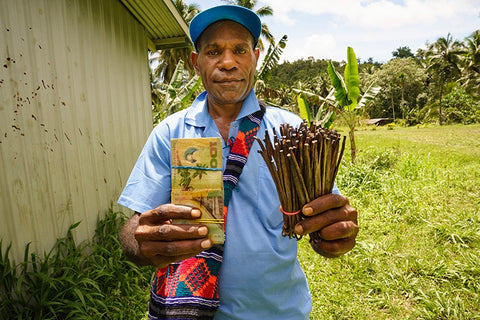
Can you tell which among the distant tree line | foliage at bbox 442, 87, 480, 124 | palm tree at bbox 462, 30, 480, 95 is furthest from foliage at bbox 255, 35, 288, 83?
palm tree at bbox 462, 30, 480, 95

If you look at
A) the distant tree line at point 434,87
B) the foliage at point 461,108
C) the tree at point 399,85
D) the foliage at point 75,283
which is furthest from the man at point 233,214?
the tree at point 399,85

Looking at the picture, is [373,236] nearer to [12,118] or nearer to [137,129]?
[137,129]

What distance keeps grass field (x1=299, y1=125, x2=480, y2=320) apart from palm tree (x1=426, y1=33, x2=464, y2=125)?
1262 inches

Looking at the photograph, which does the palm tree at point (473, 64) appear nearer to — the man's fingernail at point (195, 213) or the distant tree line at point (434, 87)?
the distant tree line at point (434, 87)

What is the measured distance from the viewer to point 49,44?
2.87m

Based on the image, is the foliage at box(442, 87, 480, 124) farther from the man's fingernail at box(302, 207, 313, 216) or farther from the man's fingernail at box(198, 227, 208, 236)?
the man's fingernail at box(198, 227, 208, 236)

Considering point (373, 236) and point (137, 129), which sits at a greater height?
point (137, 129)

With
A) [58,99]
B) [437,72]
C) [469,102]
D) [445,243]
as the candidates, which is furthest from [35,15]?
[437,72]

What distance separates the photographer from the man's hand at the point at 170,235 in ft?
3.59

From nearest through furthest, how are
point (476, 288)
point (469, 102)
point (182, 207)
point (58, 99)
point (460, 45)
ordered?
point (182, 207)
point (58, 99)
point (476, 288)
point (469, 102)
point (460, 45)

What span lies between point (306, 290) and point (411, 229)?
161 inches

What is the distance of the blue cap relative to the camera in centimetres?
142

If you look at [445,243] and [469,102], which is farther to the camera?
[469,102]

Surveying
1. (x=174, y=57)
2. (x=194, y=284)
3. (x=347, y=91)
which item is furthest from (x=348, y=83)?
(x=174, y=57)
